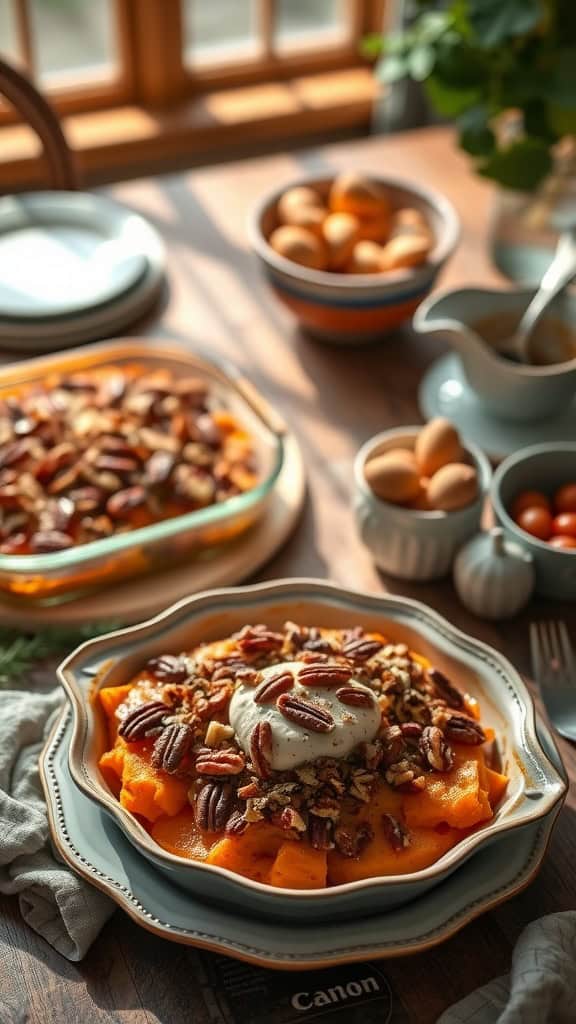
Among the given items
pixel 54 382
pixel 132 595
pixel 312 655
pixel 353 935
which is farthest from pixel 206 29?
pixel 353 935

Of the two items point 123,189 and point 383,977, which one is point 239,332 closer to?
point 123,189

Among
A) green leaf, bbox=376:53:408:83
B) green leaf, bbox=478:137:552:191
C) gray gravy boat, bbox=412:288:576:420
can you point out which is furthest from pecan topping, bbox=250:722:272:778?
green leaf, bbox=376:53:408:83

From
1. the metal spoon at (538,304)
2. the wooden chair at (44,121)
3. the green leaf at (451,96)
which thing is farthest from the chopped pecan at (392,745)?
the wooden chair at (44,121)

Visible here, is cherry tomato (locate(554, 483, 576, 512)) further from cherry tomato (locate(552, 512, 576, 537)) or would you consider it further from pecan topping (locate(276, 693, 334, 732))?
pecan topping (locate(276, 693, 334, 732))

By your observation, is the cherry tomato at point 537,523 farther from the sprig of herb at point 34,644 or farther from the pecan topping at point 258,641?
the sprig of herb at point 34,644

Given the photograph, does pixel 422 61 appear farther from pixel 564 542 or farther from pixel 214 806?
pixel 214 806

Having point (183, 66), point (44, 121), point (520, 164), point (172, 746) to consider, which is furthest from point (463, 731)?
point (183, 66)
